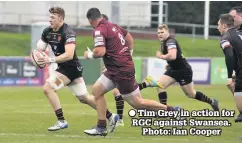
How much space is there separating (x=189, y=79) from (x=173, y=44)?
1143 mm

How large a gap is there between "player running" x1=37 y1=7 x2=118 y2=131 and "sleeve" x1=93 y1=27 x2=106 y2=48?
1.21 metres

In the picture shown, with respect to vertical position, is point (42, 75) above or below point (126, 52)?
below

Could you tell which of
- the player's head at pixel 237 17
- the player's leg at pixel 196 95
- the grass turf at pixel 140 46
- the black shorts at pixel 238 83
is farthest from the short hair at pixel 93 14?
the grass turf at pixel 140 46

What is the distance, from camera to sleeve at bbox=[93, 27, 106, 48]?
37.9ft

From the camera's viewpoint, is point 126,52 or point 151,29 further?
point 151,29

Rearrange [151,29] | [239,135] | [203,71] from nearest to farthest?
[239,135]
[203,71]
[151,29]

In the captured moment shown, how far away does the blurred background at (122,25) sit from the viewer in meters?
29.8

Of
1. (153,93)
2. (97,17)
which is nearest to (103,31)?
(97,17)

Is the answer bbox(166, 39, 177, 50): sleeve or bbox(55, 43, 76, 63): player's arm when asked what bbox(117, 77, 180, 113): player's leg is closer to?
bbox(55, 43, 76, 63): player's arm

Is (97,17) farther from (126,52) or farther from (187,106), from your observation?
(187,106)

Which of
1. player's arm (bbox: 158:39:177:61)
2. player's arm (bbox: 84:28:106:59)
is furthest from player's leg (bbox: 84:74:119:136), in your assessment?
player's arm (bbox: 158:39:177:61)

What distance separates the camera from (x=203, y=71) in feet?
104

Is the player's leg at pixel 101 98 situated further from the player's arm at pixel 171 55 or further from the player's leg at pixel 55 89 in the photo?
the player's arm at pixel 171 55

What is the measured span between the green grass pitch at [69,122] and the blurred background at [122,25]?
224 inches
